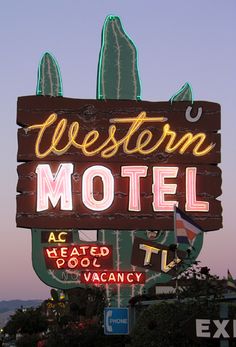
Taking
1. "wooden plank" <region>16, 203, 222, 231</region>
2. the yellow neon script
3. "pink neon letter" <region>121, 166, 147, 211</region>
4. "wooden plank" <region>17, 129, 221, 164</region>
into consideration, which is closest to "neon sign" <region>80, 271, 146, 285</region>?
"wooden plank" <region>16, 203, 222, 231</region>

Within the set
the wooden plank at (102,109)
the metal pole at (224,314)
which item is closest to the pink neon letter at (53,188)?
the wooden plank at (102,109)

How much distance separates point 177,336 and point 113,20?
21.5 m

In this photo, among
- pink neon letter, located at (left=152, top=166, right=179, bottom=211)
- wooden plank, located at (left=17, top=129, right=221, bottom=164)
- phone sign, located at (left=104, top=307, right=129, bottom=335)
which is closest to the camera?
phone sign, located at (left=104, top=307, right=129, bottom=335)

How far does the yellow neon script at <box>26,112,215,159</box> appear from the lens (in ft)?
116

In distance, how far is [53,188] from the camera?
115 feet

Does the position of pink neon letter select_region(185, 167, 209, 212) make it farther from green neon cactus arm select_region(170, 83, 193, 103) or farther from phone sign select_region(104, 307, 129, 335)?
phone sign select_region(104, 307, 129, 335)

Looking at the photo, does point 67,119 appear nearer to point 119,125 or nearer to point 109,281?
point 119,125

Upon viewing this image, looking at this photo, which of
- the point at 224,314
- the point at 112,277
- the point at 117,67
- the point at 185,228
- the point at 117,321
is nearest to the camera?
the point at 224,314

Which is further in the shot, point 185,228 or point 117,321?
point 185,228

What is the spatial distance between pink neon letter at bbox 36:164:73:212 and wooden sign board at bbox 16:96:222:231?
43 mm

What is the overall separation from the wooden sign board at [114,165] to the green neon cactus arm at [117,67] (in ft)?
2.47

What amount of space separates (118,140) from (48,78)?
14.0 feet

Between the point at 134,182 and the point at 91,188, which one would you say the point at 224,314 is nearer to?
the point at 91,188

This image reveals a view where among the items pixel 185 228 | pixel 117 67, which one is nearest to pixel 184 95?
pixel 117 67
